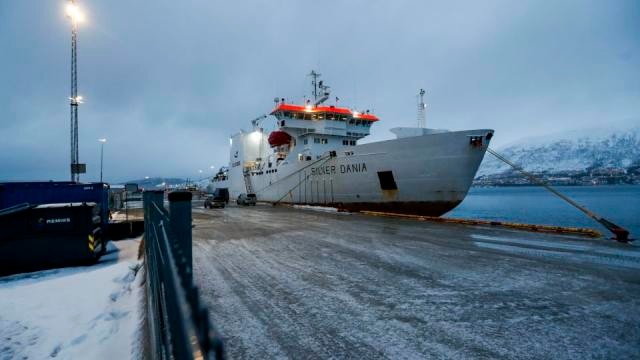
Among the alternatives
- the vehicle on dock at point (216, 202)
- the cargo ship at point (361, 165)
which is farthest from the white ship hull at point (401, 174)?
the vehicle on dock at point (216, 202)

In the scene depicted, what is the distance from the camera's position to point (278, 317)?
4344 mm

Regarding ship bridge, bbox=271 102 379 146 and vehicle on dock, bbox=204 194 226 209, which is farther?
vehicle on dock, bbox=204 194 226 209

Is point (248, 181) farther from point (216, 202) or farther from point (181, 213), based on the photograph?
point (181, 213)

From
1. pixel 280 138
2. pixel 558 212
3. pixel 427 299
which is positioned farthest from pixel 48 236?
pixel 558 212

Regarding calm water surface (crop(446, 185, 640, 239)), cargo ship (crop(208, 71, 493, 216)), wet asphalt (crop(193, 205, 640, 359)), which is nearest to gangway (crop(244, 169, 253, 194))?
cargo ship (crop(208, 71, 493, 216))

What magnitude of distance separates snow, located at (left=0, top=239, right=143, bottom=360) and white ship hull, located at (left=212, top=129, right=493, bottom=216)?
1429cm

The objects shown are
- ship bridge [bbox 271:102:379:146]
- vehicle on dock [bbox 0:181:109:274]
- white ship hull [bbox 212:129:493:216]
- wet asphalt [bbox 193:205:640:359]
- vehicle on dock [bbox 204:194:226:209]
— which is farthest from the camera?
vehicle on dock [bbox 204:194:226:209]

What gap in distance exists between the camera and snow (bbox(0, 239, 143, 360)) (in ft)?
13.5

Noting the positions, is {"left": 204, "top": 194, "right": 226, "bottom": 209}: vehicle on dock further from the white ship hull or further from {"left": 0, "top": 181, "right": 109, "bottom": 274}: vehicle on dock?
{"left": 0, "top": 181, "right": 109, "bottom": 274}: vehicle on dock

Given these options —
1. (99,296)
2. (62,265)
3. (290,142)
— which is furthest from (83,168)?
(99,296)

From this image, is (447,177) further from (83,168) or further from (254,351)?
(83,168)

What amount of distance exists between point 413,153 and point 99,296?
51.3 feet

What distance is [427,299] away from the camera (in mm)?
4914

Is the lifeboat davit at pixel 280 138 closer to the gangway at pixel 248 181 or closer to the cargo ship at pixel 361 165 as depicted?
the cargo ship at pixel 361 165
